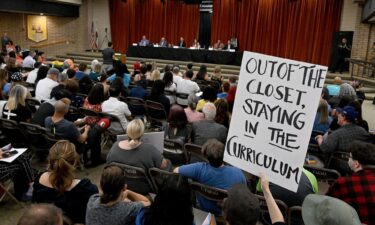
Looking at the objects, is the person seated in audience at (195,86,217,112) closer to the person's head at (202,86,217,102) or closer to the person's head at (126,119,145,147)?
the person's head at (202,86,217,102)

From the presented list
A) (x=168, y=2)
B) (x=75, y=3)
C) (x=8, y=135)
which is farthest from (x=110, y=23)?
(x=8, y=135)

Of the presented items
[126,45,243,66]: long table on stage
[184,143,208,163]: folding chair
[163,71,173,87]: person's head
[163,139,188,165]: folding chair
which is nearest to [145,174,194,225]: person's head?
[184,143,208,163]: folding chair

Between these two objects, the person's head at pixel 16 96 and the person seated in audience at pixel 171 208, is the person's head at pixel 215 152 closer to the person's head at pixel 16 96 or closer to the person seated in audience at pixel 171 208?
the person seated in audience at pixel 171 208

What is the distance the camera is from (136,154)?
2.93m

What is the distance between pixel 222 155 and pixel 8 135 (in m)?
2.96

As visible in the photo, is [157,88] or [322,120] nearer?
[322,120]

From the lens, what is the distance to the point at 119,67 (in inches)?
291

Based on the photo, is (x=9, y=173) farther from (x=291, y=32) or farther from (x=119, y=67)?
(x=291, y=32)

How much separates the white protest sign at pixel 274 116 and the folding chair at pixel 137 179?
2.82 feet

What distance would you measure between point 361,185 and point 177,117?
218 centimetres

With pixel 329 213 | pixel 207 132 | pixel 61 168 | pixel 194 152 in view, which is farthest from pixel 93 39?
pixel 329 213

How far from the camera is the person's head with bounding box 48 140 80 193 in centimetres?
231

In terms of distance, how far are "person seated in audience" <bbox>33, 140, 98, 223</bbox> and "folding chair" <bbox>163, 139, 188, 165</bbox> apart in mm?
1392

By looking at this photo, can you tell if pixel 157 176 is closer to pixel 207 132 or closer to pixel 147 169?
pixel 147 169
